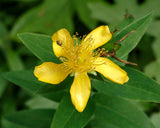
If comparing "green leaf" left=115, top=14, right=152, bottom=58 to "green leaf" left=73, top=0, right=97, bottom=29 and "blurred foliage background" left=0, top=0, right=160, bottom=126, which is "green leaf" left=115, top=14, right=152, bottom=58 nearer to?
"blurred foliage background" left=0, top=0, right=160, bottom=126

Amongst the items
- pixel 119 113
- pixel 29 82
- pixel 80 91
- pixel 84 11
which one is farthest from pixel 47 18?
pixel 80 91

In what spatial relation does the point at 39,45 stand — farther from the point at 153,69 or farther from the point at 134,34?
the point at 153,69

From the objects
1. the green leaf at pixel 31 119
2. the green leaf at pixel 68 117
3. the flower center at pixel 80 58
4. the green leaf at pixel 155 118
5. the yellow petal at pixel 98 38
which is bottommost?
the green leaf at pixel 155 118

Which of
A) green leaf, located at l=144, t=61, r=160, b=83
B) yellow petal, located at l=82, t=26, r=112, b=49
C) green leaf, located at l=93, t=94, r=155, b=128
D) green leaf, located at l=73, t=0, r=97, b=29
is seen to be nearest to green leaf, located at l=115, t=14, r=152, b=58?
yellow petal, located at l=82, t=26, r=112, b=49

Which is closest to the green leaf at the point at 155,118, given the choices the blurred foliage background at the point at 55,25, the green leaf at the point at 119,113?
the blurred foliage background at the point at 55,25

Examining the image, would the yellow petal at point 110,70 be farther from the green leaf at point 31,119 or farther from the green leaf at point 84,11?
the green leaf at point 84,11

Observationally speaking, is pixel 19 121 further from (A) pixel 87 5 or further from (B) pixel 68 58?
(A) pixel 87 5
